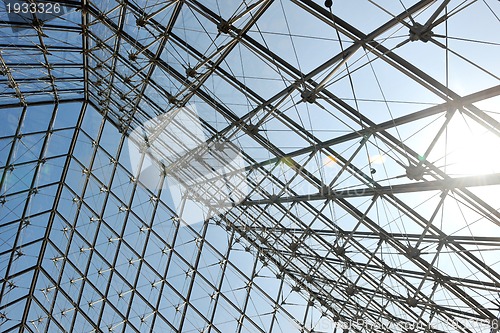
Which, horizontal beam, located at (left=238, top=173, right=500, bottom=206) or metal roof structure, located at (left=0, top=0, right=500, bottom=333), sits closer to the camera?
metal roof structure, located at (left=0, top=0, right=500, bottom=333)

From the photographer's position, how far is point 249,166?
68.7 ft

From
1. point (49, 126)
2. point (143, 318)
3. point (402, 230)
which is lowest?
point (402, 230)

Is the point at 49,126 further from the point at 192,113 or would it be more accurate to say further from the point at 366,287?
the point at 366,287

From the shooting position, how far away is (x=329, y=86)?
Result: 13.5 metres

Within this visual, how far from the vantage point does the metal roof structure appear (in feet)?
38.0

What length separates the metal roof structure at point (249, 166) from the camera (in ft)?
38.0

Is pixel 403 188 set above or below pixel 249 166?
below

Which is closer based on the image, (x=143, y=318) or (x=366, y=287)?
(x=366, y=287)

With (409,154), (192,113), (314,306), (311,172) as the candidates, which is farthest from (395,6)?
(314,306)

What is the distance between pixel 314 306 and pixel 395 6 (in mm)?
19139

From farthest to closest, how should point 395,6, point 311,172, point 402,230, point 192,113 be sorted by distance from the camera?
point 192,113 → point 311,172 → point 402,230 → point 395,6

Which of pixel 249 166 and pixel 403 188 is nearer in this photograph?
pixel 403 188

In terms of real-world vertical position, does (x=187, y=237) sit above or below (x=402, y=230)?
above

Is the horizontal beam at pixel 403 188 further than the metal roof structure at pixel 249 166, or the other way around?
the horizontal beam at pixel 403 188
